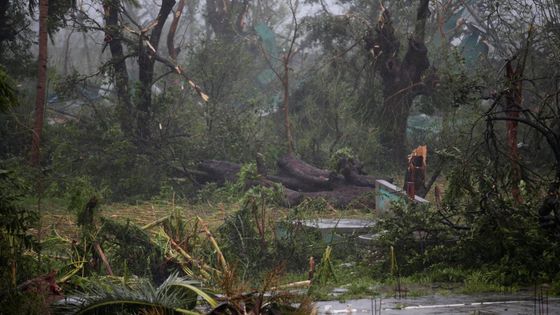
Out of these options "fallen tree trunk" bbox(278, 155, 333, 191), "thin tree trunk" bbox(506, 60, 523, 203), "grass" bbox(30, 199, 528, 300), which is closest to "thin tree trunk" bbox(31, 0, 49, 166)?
"grass" bbox(30, 199, 528, 300)

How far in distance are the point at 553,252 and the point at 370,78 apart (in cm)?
1252

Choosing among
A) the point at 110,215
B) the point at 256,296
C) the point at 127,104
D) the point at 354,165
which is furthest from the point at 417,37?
A: the point at 256,296

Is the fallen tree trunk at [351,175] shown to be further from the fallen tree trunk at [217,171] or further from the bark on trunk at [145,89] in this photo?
the bark on trunk at [145,89]

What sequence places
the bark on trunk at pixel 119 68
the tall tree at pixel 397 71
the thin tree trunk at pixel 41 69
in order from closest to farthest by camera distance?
the thin tree trunk at pixel 41 69 < the bark on trunk at pixel 119 68 < the tall tree at pixel 397 71

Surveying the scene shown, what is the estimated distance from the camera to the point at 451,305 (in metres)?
7.54

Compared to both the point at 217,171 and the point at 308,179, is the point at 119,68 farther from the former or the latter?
the point at 308,179

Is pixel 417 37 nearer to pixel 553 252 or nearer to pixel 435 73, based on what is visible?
pixel 435 73

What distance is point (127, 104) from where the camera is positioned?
60.3 ft

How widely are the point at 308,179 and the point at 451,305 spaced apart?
9.28 m

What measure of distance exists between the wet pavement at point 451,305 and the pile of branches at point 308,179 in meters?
6.85

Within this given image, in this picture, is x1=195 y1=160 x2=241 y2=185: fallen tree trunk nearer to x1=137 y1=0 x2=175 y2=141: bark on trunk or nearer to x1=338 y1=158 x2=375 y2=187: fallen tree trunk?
x1=137 y1=0 x2=175 y2=141: bark on trunk

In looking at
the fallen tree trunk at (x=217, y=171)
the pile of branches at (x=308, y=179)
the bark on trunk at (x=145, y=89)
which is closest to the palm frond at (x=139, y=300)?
the pile of branches at (x=308, y=179)

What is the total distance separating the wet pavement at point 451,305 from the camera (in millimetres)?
7129

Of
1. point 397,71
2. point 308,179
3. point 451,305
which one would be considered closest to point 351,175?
point 308,179
